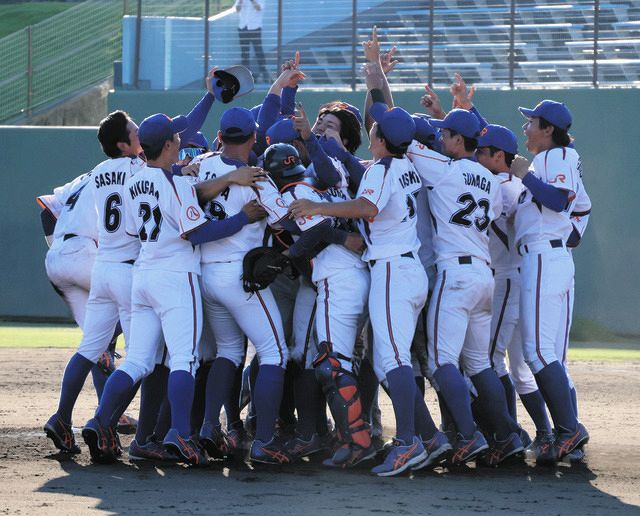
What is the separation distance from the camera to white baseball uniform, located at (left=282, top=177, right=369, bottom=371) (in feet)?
19.7

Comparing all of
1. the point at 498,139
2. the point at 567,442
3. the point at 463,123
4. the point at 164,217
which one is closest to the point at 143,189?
the point at 164,217

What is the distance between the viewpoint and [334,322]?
6.00 meters

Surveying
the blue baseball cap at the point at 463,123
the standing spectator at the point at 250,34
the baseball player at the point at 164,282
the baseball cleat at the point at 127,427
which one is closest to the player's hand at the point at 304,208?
the baseball player at the point at 164,282

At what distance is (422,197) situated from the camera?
254 inches

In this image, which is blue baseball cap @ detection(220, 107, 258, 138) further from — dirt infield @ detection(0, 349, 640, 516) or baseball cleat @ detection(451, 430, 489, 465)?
A: baseball cleat @ detection(451, 430, 489, 465)

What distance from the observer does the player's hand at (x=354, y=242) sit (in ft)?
19.9

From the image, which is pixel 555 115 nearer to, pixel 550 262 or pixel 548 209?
pixel 548 209

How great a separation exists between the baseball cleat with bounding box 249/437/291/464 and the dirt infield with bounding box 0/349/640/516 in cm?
8

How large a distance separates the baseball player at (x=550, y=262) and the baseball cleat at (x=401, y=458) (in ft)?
2.81

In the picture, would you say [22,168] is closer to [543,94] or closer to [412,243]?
[543,94]

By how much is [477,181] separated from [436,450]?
1.50 m

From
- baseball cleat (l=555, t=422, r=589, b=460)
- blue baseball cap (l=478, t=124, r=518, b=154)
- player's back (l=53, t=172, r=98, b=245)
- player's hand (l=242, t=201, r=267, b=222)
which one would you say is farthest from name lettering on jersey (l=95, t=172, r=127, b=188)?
baseball cleat (l=555, t=422, r=589, b=460)

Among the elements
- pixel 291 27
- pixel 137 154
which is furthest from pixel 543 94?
pixel 137 154

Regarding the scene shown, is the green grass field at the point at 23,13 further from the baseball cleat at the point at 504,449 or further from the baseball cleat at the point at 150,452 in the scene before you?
the baseball cleat at the point at 504,449
